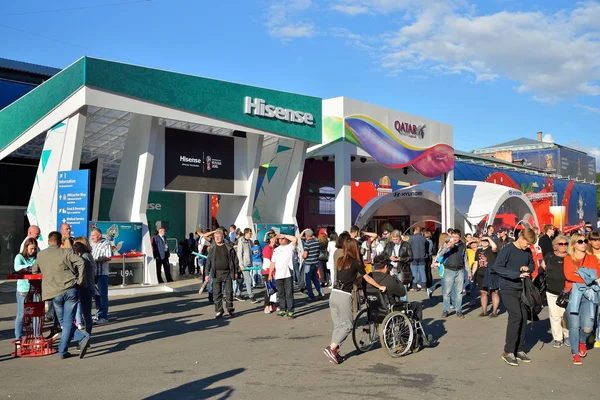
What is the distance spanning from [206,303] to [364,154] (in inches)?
443

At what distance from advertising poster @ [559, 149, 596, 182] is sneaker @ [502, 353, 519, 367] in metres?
65.3

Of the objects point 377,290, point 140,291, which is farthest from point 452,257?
point 140,291

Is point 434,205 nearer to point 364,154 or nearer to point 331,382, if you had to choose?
point 364,154

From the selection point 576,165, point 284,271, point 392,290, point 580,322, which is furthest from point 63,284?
point 576,165

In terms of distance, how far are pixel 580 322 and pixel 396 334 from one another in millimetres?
2320

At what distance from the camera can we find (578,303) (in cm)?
777

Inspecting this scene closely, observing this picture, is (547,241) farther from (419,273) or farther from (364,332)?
(364,332)

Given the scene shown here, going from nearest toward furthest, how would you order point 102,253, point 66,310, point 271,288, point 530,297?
point 530,297 < point 66,310 < point 102,253 < point 271,288

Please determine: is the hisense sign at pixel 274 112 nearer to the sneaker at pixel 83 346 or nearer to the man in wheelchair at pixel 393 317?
the man in wheelchair at pixel 393 317

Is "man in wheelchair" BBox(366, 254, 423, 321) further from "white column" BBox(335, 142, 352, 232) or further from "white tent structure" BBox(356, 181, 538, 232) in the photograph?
"white tent structure" BBox(356, 181, 538, 232)

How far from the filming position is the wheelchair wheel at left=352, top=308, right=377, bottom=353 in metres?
8.12

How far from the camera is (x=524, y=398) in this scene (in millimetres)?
6023

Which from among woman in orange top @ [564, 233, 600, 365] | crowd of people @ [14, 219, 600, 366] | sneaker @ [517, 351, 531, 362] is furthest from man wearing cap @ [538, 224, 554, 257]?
sneaker @ [517, 351, 531, 362]

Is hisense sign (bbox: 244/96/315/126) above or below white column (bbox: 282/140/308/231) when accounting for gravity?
above
